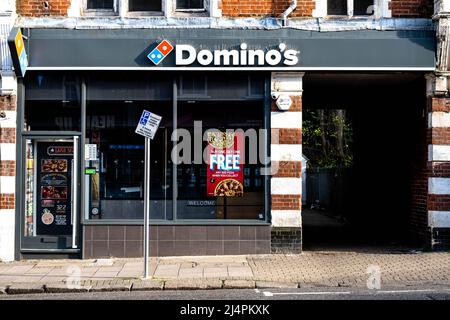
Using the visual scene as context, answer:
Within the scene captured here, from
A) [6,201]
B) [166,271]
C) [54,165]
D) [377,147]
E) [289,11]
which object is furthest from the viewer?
[377,147]

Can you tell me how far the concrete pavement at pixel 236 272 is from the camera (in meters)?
9.56

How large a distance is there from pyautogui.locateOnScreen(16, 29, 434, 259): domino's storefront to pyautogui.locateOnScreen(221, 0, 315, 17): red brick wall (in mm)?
413

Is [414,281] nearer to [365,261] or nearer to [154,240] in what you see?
[365,261]

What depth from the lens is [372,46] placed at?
40.1 feet

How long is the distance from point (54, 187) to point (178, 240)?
9.39 feet

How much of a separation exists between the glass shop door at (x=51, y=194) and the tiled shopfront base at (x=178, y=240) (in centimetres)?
54

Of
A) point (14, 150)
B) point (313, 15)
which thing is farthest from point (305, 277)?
point (14, 150)

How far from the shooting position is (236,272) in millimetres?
10539

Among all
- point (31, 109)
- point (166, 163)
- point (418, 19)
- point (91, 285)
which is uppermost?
point (418, 19)

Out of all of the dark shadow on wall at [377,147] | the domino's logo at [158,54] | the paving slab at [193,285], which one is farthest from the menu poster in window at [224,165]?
the paving slab at [193,285]

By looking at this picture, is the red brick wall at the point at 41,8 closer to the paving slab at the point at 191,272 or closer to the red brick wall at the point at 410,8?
the paving slab at the point at 191,272

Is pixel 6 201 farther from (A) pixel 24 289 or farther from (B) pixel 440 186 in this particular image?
(B) pixel 440 186

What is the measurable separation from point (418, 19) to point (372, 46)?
3.80 feet

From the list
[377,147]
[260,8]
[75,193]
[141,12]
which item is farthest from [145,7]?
[377,147]
